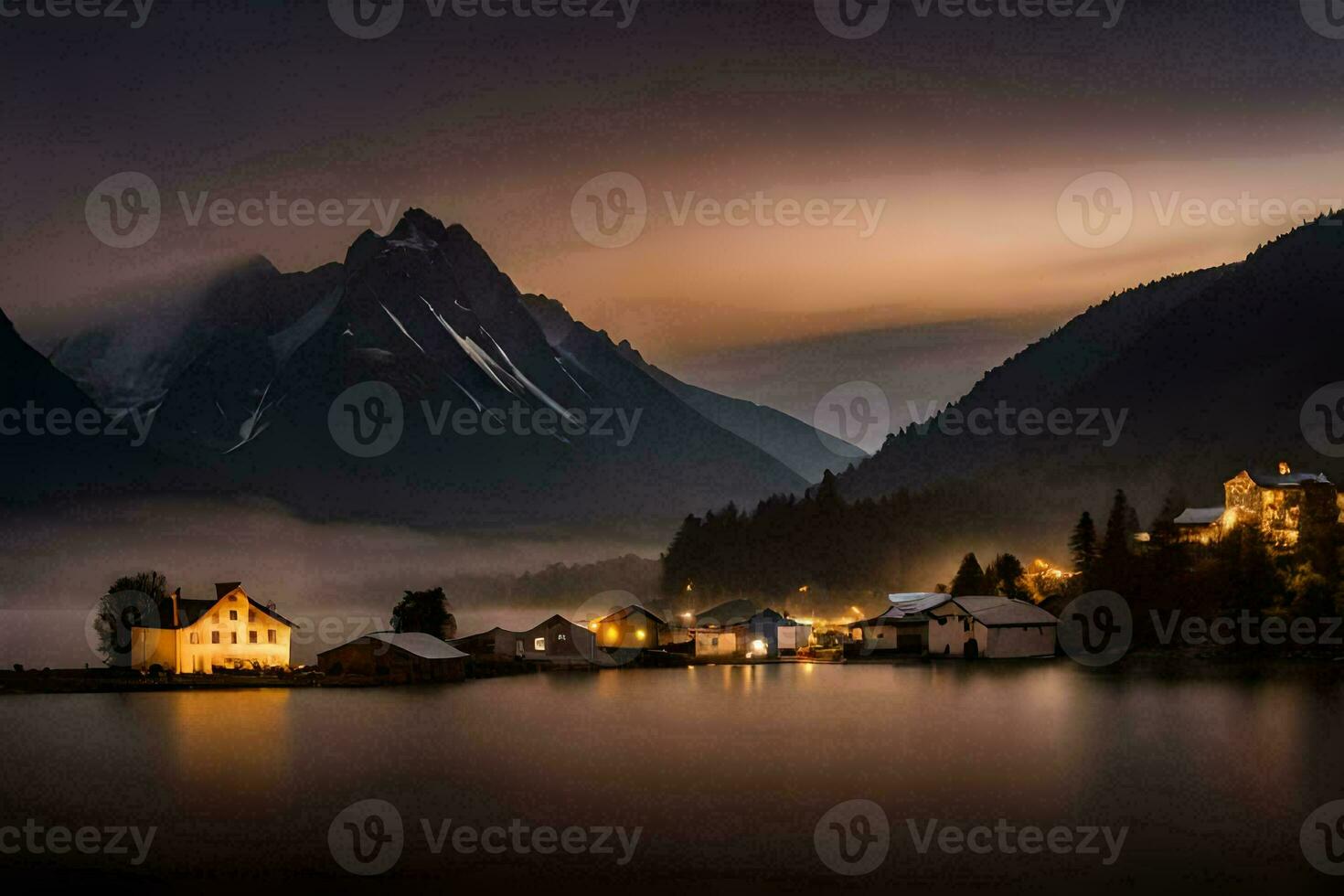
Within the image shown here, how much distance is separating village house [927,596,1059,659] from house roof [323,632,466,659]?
34865mm

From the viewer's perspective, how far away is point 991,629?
102 metres

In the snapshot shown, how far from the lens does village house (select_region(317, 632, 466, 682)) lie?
90.9 meters

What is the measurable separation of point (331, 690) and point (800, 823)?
52.1 meters

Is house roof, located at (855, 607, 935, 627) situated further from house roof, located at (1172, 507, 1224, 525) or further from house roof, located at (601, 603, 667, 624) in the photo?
house roof, located at (1172, 507, 1224, 525)

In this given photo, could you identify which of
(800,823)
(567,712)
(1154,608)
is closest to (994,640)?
(1154,608)

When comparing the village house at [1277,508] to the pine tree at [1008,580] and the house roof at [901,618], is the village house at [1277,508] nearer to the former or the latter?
the pine tree at [1008,580]

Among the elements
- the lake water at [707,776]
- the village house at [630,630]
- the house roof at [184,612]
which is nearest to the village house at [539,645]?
the village house at [630,630]

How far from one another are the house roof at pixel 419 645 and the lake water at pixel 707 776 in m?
→ 8.31

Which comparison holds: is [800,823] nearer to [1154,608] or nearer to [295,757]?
[295,757]

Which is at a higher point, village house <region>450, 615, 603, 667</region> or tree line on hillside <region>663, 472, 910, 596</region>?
tree line on hillside <region>663, 472, 910, 596</region>

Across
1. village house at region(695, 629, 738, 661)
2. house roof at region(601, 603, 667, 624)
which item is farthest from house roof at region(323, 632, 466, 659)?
village house at region(695, 629, 738, 661)

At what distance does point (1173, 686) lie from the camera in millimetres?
78688

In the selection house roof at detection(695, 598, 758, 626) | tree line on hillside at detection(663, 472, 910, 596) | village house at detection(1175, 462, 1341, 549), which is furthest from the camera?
tree line on hillside at detection(663, 472, 910, 596)

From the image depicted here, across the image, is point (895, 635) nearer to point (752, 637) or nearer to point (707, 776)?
point (752, 637)
